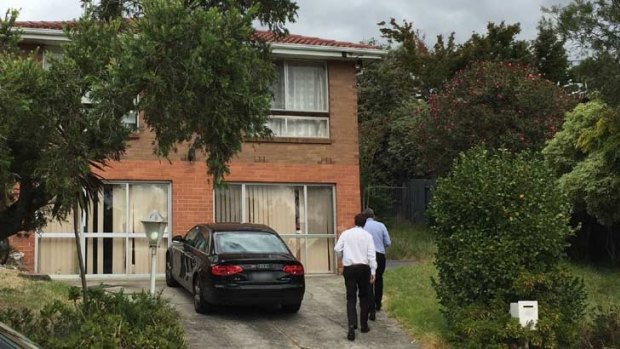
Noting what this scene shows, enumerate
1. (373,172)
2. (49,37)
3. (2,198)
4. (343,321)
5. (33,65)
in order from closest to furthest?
(33,65)
(2,198)
(343,321)
(49,37)
(373,172)

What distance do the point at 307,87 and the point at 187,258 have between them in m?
6.29

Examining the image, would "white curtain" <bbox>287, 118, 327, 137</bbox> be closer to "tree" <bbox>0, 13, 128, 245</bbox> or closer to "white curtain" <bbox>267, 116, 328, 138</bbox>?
"white curtain" <bbox>267, 116, 328, 138</bbox>

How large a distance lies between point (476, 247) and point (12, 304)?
21.5 feet

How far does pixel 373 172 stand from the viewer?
27734mm

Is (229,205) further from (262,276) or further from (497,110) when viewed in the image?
(497,110)

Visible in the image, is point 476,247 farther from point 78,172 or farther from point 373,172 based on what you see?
point 373,172

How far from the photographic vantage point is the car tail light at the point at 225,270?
1022 centimetres

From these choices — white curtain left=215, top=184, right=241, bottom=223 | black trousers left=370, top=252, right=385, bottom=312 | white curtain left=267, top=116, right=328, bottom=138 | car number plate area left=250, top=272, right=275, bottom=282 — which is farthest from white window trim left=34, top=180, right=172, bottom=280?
black trousers left=370, top=252, right=385, bottom=312

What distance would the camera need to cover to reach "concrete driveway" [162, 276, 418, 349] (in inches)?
372

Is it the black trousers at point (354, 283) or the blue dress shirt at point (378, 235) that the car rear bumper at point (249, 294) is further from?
the blue dress shirt at point (378, 235)

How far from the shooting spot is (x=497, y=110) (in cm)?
1986

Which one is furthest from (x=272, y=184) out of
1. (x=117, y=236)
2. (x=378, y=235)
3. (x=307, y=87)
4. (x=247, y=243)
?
(x=378, y=235)

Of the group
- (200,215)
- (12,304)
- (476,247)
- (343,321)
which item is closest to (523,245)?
(476,247)

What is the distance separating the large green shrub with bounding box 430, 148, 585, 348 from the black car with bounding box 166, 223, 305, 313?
7.86 ft
